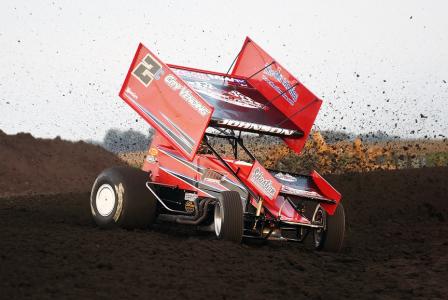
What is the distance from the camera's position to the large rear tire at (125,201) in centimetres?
1011

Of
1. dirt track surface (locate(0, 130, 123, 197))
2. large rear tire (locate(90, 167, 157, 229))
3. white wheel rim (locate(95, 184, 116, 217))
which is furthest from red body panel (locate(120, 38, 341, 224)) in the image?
dirt track surface (locate(0, 130, 123, 197))

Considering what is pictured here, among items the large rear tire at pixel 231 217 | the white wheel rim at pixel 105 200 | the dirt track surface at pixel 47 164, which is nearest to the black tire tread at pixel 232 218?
the large rear tire at pixel 231 217

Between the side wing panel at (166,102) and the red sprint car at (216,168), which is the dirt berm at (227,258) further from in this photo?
the side wing panel at (166,102)

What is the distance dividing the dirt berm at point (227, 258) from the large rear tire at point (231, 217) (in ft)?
0.75

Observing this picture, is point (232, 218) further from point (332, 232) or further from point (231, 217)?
point (332, 232)

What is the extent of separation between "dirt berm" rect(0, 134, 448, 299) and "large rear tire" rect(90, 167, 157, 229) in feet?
1.02

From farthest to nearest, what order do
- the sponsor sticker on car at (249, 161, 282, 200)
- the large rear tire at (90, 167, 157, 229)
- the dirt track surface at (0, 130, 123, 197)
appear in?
the dirt track surface at (0, 130, 123, 197), the large rear tire at (90, 167, 157, 229), the sponsor sticker on car at (249, 161, 282, 200)

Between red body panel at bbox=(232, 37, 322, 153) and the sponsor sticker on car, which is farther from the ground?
red body panel at bbox=(232, 37, 322, 153)

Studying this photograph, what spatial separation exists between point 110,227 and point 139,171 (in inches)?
36.4

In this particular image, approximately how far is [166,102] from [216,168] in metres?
1.19

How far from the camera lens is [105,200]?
10492 mm

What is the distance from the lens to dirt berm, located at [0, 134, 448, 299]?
645 cm

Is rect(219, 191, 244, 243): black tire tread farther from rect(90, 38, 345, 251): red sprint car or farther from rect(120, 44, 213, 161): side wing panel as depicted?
rect(120, 44, 213, 161): side wing panel

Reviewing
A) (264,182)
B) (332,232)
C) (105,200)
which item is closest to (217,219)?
(264,182)
